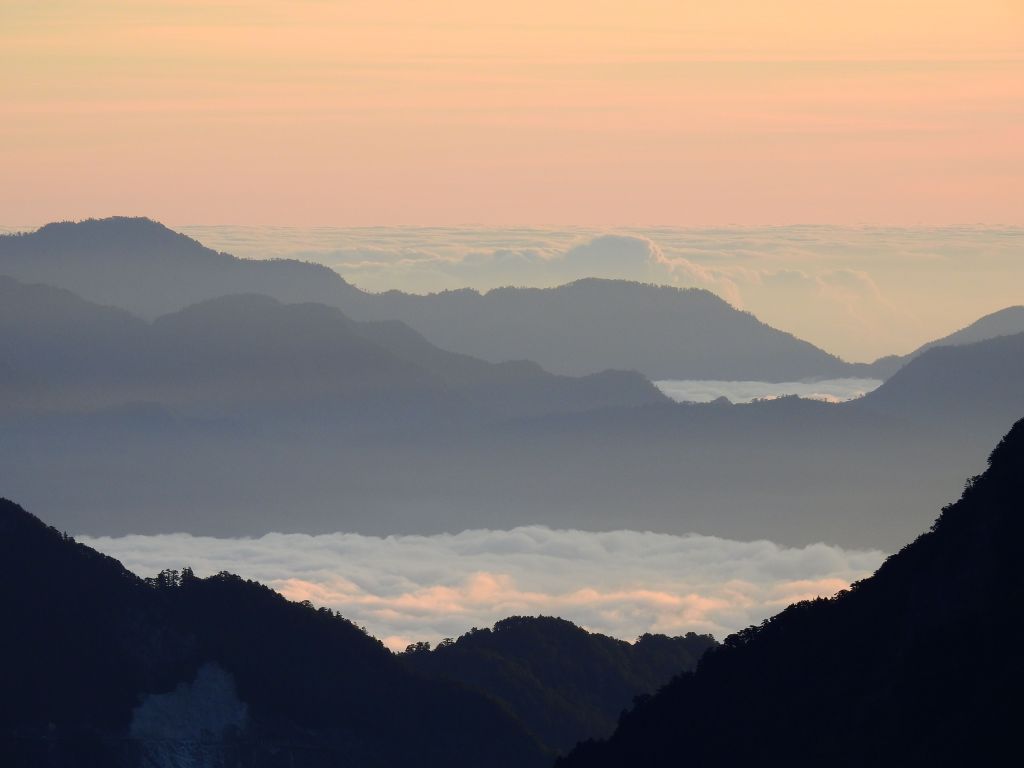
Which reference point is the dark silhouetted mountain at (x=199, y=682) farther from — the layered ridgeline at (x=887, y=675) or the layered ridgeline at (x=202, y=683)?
the layered ridgeline at (x=887, y=675)

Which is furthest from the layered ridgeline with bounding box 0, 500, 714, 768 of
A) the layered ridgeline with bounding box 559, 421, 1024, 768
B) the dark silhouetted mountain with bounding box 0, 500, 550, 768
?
the layered ridgeline with bounding box 559, 421, 1024, 768

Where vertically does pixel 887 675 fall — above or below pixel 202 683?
below

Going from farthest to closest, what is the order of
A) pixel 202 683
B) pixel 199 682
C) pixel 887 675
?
pixel 202 683, pixel 199 682, pixel 887 675

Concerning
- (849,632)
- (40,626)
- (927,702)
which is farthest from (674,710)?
(40,626)

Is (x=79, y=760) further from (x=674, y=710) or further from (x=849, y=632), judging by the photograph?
(x=849, y=632)

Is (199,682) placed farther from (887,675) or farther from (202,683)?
(887,675)

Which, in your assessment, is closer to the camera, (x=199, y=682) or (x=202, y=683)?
(x=199, y=682)

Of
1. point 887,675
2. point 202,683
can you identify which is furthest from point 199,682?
point 887,675
